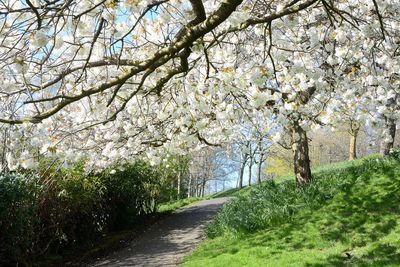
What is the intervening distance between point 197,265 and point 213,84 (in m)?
3.81

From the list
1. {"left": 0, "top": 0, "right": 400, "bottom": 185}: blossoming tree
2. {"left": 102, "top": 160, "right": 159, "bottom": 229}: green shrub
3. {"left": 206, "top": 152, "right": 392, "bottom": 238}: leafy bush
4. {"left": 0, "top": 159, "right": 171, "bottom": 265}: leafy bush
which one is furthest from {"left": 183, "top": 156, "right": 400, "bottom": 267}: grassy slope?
{"left": 102, "top": 160, "right": 159, "bottom": 229}: green shrub

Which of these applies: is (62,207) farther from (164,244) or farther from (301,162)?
(301,162)

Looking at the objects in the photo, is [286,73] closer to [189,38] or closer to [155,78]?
[155,78]

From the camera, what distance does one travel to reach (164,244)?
10125mm

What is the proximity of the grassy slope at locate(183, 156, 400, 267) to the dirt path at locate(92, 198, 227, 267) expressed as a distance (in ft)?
2.03

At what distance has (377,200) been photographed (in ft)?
26.1

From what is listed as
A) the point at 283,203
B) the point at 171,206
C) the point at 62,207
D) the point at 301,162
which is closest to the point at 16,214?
the point at 62,207

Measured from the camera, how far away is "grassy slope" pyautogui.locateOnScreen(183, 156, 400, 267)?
6008 millimetres

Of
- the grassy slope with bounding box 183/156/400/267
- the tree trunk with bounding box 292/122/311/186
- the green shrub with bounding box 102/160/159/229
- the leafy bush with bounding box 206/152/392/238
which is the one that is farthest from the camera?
the green shrub with bounding box 102/160/159/229

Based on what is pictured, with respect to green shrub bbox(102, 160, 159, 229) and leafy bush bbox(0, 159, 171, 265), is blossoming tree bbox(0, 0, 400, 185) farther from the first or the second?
green shrub bbox(102, 160, 159, 229)

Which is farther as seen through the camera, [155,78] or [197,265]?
[197,265]

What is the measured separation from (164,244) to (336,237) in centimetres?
453

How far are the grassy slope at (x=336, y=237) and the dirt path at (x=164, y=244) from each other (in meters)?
0.62

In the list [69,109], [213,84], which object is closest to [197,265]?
[69,109]
